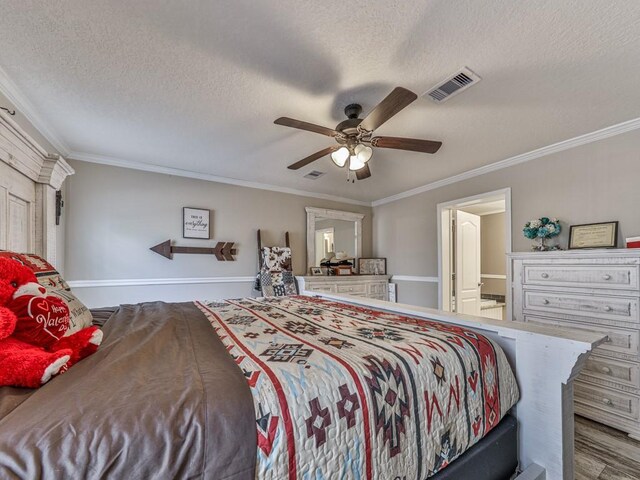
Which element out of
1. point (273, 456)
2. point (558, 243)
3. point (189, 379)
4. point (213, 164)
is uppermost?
point (213, 164)

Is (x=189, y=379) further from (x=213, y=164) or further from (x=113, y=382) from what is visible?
(x=213, y=164)

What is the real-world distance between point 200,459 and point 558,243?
3.44 m

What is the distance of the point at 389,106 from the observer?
1.75 metres

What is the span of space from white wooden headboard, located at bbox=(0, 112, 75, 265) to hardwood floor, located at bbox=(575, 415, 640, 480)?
3.84 metres

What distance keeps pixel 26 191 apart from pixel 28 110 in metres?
0.62

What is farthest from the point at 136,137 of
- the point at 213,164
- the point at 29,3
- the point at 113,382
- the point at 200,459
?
the point at 200,459

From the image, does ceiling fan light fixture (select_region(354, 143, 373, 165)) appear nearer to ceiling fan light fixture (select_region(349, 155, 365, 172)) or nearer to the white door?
ceiling fan light fixture (select_region(349, 155, 365, 172))

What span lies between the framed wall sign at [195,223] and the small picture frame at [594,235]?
159 inches

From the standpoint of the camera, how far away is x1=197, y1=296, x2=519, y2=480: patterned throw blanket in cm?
75

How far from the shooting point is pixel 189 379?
815mm

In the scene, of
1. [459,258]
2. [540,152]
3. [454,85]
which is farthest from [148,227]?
[540,152]

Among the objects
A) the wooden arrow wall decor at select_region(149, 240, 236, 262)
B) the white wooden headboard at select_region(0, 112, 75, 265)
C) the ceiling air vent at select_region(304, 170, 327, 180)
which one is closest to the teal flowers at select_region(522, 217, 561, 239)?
the ceiling air vent at select_region(304, 170, 327, 180)

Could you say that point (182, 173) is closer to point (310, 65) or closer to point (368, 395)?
point (310, 65)

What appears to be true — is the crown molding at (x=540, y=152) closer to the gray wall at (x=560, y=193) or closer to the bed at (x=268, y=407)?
the gray wall at (x=560, y=193)
